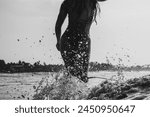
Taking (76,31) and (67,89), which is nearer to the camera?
(76,31)

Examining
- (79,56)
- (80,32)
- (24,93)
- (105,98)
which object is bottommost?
(24,93)

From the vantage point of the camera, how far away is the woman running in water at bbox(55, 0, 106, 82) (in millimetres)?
6969

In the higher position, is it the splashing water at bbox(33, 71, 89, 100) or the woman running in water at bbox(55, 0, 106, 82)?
the woman running in water at bbox(55, 0, 106, 82)

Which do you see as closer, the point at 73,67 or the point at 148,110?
the point at 148,110

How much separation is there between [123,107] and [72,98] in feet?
4.10

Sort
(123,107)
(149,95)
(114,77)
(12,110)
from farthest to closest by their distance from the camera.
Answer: (114,77), (12,110), (123,107), (149,95)

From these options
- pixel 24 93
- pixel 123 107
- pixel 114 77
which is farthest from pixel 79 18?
pixel 24 93

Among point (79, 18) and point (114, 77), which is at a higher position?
point (79, 18)

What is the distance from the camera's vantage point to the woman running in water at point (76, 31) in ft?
22.9

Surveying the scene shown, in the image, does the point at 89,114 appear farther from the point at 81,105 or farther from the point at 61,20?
the point at 61,20

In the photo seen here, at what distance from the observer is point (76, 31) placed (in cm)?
699

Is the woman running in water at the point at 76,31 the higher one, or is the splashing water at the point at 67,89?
the woman running in water at the point at 76,31

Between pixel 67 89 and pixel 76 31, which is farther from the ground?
pixel 76 31

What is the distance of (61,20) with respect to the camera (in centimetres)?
700
